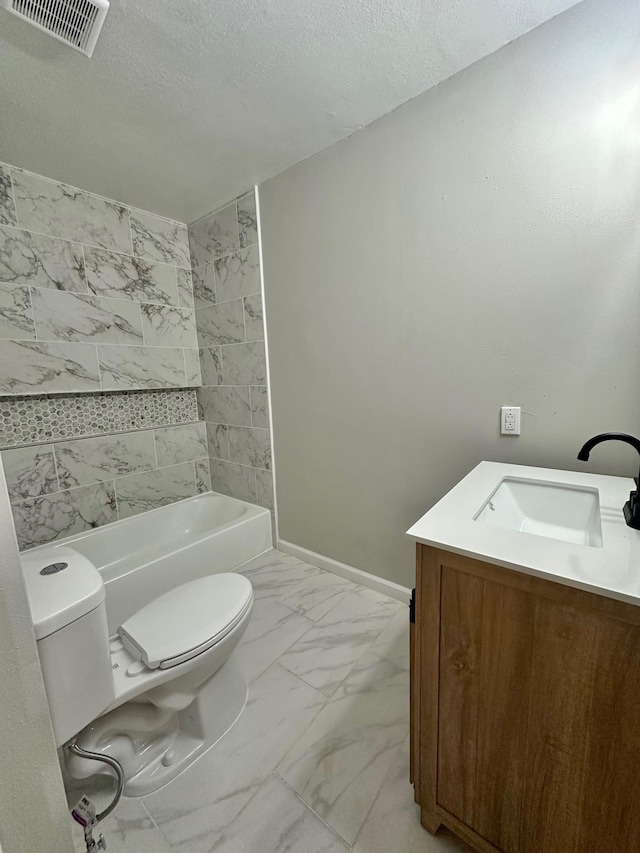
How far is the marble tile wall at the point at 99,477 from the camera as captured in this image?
1940 mm

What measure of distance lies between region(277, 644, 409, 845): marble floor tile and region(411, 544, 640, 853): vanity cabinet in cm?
23

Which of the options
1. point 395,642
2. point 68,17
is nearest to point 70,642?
point 395,642

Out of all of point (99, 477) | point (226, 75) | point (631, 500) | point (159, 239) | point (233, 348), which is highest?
point (226, 75)

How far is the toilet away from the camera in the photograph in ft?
2.57

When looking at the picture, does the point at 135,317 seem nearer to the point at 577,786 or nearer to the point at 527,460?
the point at 527,460

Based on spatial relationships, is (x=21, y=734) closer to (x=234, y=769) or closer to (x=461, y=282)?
(x=234, y=769)

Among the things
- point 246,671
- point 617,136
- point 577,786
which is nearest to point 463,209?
point 617,136

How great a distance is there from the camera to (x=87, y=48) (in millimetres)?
1189

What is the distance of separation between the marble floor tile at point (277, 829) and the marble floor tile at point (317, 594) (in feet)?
2.45

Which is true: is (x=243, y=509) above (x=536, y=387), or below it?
below

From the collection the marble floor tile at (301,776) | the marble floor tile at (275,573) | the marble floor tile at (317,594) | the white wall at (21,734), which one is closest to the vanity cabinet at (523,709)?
the marble floor tile at (301,776)

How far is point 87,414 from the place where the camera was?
2162 mm

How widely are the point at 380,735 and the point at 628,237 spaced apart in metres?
1.81

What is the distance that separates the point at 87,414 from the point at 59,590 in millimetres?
1664
